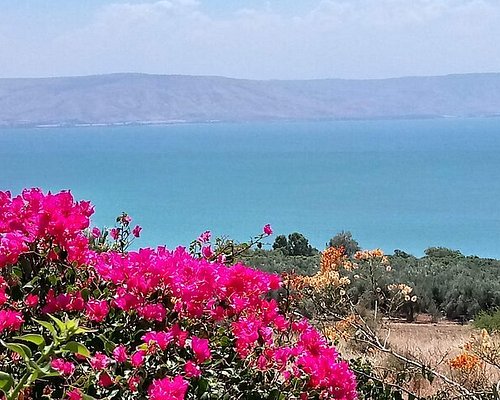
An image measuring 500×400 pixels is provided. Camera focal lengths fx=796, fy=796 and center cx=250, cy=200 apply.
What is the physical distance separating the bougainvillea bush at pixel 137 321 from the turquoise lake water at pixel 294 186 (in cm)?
1195

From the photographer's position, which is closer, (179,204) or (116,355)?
(116,355)

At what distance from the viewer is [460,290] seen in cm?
1020

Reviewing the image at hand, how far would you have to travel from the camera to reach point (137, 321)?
1.97 m

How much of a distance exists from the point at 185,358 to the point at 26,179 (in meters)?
65.1

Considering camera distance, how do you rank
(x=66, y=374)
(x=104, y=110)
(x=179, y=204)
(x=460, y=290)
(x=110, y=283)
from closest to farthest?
(x=66, y=374), (x=110, y=283), (x=460, y=290), (x=179, y=204), (x=104, y=110)

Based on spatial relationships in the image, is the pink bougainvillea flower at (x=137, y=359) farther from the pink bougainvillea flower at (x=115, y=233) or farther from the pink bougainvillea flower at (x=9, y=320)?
the pink bougainvillea flower at (x=115, y=233)

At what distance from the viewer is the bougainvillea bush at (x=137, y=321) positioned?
1820 mm

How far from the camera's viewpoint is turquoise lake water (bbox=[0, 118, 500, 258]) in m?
41.6

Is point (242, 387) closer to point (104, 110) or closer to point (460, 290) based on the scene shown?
point (460, 290)

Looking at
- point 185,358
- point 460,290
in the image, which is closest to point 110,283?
point 185,358

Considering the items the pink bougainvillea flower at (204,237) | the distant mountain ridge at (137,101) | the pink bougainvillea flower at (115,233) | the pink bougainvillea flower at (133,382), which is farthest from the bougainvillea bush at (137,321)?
the distant mountain ridge at (137,101)

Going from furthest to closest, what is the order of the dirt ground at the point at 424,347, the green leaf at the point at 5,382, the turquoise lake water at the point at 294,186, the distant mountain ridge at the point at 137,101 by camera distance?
the distant mountain ridge at the point at 137,101 → the turquoise lake water at the point at 294,186 → the dirt ground at the point at 424,347 → the green leaf at the point at 5,382

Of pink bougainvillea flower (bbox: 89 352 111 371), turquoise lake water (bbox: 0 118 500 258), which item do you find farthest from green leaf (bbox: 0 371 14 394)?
turquoise lake water (bbox: 0 118 500 258)

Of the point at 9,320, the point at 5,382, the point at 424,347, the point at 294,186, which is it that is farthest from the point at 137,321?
the point at 294,186
